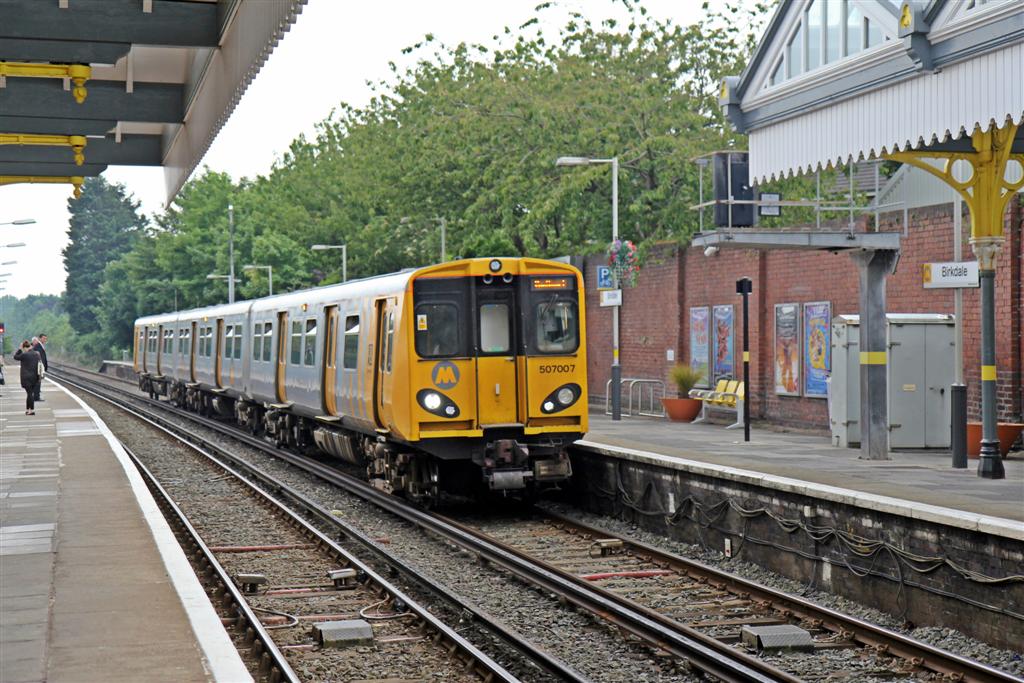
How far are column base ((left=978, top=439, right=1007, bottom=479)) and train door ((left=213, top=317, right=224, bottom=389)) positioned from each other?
2196 cm

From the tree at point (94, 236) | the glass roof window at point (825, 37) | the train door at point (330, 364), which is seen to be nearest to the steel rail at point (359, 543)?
the train door at point (330, 364)

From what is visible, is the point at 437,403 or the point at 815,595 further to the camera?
the point at 437,403

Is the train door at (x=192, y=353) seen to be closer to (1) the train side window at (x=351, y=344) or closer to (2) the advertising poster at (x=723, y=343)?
(2) the advertising poster at (x=723, y=343)

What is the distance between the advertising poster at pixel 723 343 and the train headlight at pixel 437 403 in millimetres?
12602

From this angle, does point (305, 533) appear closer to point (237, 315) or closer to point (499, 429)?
point (499, 429)

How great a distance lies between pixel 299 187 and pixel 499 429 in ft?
178

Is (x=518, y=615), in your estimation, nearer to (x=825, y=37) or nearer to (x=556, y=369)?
(x=556, y=369)

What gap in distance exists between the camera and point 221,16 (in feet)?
39.4

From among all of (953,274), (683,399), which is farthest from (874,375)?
(683,399)

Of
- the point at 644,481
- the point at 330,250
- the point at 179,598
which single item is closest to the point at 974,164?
the point at 644,481

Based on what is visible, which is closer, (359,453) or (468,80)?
(359,453)

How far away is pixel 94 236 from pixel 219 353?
105 metres

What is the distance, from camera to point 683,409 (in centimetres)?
2772

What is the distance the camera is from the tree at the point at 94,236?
4938 inches
